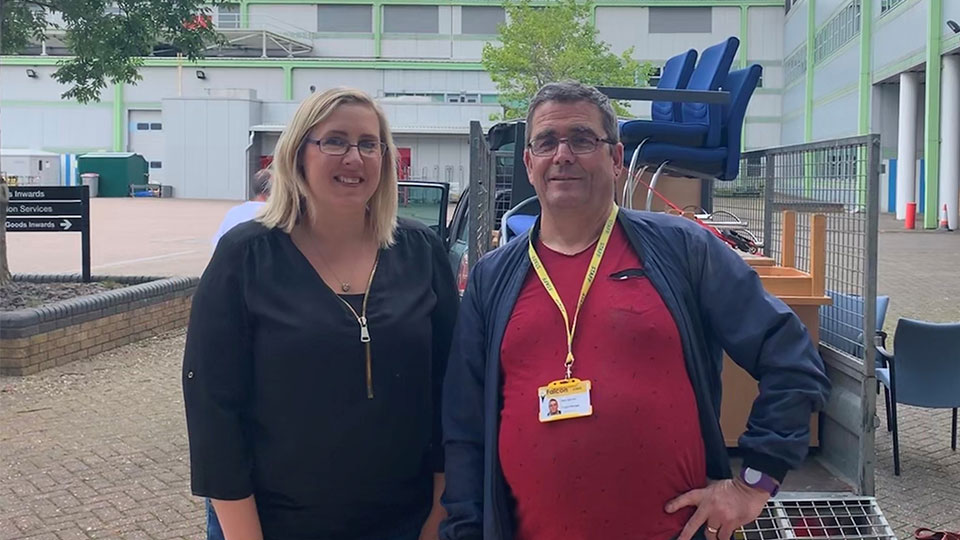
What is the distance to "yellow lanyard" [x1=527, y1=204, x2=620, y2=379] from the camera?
7.18 ft

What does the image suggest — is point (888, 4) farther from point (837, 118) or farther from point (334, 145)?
point (334, 145)

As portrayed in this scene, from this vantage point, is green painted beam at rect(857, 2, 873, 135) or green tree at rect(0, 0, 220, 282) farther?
green painted beam at rect(857, 2, 873, 135)

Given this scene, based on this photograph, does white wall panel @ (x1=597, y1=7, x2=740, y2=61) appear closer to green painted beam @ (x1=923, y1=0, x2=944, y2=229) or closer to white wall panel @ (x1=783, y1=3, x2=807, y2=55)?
white wall panel @ (x1=783, y1=3, x2=807, y2=55)

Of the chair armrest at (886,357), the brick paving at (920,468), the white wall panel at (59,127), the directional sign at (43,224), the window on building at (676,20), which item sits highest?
the window on building at (676,20)

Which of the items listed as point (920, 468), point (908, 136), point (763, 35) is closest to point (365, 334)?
point (920, 468)

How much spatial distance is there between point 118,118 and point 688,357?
164 ft

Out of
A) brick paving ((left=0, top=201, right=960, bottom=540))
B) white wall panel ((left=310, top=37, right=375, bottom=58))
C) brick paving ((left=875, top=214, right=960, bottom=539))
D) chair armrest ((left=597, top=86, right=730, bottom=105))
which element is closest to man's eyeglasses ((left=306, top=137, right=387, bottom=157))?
chair armrest ((left=597, top=86, right=730, bottom=105))

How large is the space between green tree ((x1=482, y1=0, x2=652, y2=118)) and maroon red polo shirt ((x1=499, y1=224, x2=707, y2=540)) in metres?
32.8

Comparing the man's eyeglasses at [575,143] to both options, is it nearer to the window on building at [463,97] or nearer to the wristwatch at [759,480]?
the wristwatch at [759,480]

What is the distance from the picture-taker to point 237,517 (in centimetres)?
232

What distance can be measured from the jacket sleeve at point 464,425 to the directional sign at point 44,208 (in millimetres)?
8930

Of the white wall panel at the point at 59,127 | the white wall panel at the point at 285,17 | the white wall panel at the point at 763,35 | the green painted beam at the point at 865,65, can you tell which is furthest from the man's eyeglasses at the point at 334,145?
the white wall panel at the point at 285,17

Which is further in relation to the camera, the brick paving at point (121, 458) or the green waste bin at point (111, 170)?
the green waste bin at point (111, 170)

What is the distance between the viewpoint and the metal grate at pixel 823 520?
341 centimetres
